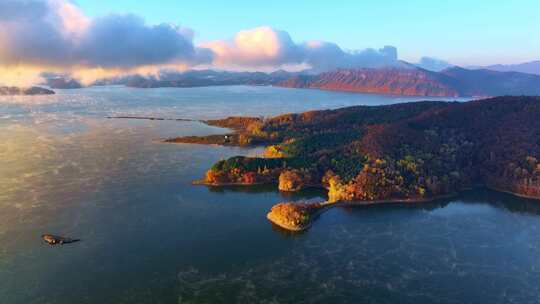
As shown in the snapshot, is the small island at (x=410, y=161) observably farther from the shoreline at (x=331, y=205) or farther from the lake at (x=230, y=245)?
the lake at (x=230, y=245)

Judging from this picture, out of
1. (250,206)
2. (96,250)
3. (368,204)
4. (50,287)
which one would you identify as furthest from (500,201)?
(50,287)

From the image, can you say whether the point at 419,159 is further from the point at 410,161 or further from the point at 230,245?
the point at 230,245

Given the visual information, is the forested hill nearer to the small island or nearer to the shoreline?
the small island

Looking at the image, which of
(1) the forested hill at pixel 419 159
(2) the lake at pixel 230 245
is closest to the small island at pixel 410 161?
(1) the forested hill at pixel 419 159

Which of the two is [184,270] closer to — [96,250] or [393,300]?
[96,250]

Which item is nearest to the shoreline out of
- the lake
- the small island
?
the small island

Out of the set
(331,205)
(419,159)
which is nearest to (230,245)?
(331,205)
